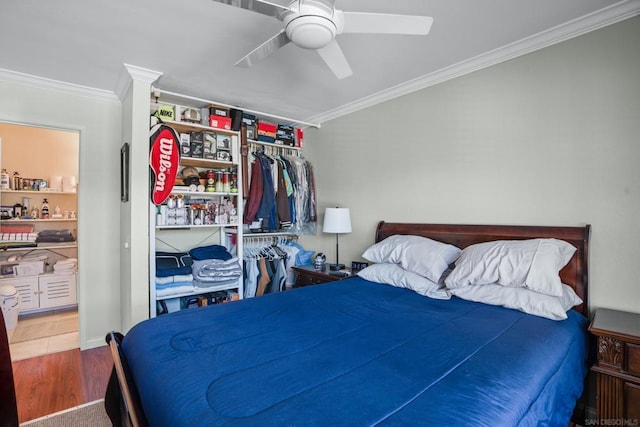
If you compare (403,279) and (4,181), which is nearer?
(403,279)

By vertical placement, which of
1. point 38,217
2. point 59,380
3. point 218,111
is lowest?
point 59,380

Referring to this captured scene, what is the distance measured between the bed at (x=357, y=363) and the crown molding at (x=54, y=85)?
2521 mm

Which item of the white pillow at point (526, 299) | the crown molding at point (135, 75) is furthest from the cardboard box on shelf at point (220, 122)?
the white pillow at point (526, 299)

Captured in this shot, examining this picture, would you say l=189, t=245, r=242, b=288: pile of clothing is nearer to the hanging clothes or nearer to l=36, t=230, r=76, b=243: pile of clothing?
the hanging clothes

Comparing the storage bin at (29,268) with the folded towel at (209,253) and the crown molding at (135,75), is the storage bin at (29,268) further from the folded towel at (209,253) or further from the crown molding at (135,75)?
the crown molding at (135,75)

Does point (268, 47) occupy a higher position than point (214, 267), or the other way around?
point (268, 47)

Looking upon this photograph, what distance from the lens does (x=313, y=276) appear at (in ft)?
10.6

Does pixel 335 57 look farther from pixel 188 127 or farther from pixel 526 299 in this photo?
pixel 188 127

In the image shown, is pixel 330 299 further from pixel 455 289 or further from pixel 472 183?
pixel 472 183

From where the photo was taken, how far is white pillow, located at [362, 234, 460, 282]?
2.24 meters

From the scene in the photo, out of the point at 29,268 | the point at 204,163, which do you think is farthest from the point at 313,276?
the point at 29,268

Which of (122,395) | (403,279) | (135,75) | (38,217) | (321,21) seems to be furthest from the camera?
(38,217)

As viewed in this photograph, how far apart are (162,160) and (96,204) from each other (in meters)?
0.94

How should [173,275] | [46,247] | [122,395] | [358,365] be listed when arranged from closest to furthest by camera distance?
[358,365] → [122,395] → [173,275] → [46,247]
